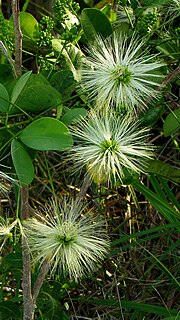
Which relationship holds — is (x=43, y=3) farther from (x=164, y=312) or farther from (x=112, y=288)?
(x=164, y=312)

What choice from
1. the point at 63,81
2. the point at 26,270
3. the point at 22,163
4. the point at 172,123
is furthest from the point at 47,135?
the point at 172,123

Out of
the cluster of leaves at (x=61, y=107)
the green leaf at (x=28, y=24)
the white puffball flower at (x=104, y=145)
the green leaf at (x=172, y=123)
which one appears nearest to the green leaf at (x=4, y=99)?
the cluster of leaves at (x=61, y=107)

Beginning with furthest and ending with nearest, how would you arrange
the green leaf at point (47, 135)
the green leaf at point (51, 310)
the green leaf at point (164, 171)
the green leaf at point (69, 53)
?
the green leaf at point (164, 171) < the green leaf at point (51, 310) < the green leaf at point (69, 53) < the green leaf at point (47, 135)

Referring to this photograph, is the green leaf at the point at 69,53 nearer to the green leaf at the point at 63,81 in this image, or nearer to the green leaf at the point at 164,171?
the green leaf at the point at 63,81

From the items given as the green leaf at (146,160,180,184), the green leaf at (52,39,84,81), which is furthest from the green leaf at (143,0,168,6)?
the green leaf at (146,160,180,184)

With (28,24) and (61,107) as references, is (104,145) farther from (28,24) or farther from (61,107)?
(28,24)

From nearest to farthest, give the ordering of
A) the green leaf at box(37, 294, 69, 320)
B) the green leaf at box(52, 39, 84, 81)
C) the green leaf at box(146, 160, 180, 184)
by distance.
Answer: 1. the green leaf at box(52, 39, 84, 81)
2. the green leaf at box(37, 294, 69, 320)
3. the green leaf at box(146, 160, 180, 184)

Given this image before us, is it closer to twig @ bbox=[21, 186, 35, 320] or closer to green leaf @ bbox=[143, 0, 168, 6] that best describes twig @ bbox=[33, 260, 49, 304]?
twig @ bbox=[21, 186, 35, 320]
